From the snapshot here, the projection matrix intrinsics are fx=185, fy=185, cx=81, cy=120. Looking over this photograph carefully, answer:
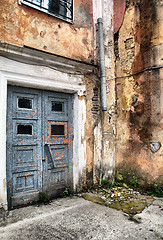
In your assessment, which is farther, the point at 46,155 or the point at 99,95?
the point at 99,95

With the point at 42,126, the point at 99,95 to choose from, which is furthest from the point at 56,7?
the point at 42,126

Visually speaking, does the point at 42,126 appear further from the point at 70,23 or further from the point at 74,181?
the point at 70,23

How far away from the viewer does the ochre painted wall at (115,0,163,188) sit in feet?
12.0

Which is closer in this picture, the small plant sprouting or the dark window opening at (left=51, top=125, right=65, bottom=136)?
the dark window opening at (left=51, top=125, right=65, bottom=136)

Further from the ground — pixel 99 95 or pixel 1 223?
pixel 99 95

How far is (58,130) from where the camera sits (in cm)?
380

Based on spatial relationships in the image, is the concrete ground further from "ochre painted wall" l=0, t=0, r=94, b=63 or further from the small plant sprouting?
"ochre painted wall" l=0, t=0, r=94, b=63

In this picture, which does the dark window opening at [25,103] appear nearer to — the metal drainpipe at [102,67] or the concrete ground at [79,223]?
the metal drainpipe at [102,67]

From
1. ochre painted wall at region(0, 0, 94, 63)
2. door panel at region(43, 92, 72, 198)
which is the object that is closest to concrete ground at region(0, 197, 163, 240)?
door panel at region(43, 92, 72, 198)

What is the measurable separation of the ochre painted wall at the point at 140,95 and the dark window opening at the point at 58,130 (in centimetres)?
134

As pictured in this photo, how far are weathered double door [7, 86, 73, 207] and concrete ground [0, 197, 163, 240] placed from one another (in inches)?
15.6

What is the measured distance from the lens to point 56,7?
3.76 metres

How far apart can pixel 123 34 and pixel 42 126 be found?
9.30 feet

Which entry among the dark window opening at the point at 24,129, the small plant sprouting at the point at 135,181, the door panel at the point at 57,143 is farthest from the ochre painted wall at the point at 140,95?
the dark window opening at the point at 24,129
